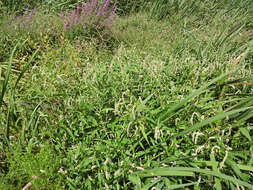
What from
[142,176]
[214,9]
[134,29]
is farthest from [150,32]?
[142,176]

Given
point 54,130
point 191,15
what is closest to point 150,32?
point 191,15

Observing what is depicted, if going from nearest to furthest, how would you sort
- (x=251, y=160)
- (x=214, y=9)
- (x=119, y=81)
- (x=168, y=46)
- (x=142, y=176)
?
(x=142, y=176)
(x=251, y=160)
(x=119, y=81)
(x=168, y=46)
(x=214, y=9)

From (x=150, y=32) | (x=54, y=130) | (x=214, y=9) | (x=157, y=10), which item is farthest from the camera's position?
(x=214, y=9)

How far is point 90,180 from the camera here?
133 cm

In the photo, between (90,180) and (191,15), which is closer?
(90,180)

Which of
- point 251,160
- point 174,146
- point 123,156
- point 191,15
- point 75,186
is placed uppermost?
point 191,15

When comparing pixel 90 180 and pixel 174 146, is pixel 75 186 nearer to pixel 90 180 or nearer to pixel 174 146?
pixel 90 180

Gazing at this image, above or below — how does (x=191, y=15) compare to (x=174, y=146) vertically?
above

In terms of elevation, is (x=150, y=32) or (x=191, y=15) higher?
(x=191, y=15)

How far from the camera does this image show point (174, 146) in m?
1.46

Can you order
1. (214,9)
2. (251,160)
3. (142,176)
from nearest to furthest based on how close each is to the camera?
1. (142,176)
2. (251,160)
3. (214,9)

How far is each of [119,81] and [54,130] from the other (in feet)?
2.20

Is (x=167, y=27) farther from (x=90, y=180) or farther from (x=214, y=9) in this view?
(x=90, y=180)

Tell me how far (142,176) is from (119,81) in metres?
0.88
